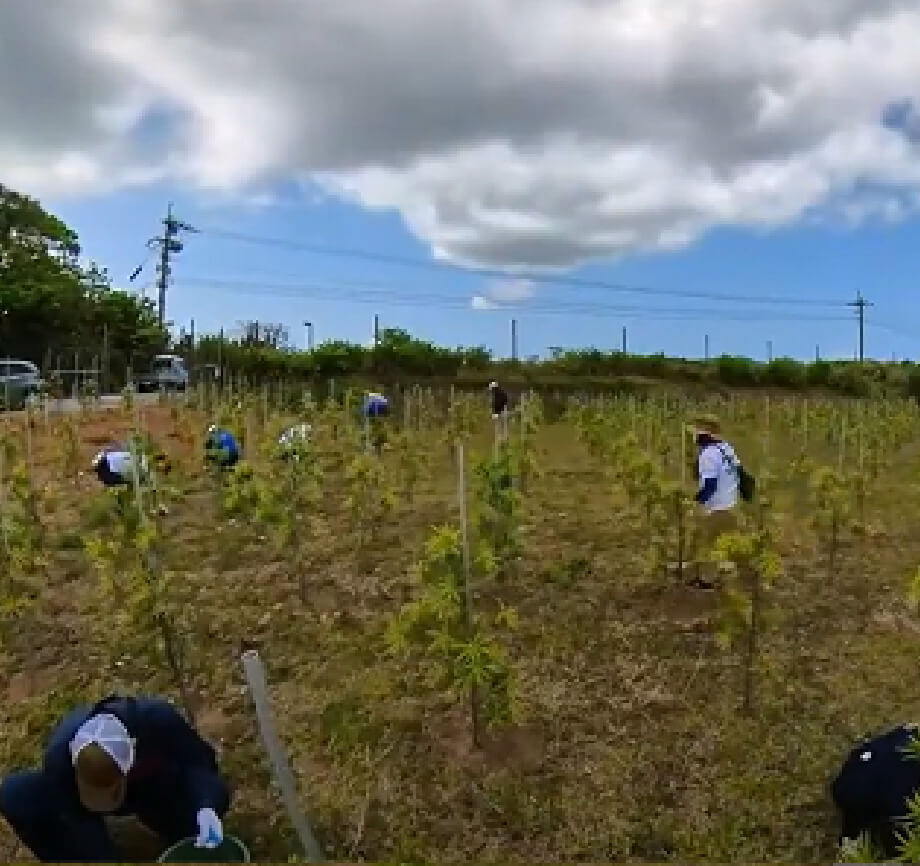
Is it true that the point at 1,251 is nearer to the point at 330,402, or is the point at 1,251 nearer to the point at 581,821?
the point at 330,402

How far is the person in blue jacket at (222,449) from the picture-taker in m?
8.05

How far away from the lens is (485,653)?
4.27 metres

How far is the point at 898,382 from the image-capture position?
32.5 m

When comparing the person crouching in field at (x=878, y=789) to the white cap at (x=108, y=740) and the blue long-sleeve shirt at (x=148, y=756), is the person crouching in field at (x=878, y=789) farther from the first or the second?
the white cap at (x=108, y=740)

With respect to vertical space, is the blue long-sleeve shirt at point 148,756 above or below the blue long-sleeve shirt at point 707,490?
below

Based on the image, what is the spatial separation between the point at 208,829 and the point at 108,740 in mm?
414

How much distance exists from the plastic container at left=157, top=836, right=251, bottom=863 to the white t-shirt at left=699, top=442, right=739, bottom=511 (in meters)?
3.97

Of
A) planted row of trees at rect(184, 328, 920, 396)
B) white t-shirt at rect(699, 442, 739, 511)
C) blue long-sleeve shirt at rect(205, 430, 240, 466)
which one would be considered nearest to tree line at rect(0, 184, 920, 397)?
planted row of trees at rect(184, 328, 920, 396)

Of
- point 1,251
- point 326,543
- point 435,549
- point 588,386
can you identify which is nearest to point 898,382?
point 588,386

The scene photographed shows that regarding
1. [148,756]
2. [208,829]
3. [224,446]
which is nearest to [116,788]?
[148,756]

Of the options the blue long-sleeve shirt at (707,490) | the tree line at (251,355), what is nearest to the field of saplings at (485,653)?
the blue long-sleeve shirt at (707,490)

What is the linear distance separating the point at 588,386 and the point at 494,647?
23.2 meters

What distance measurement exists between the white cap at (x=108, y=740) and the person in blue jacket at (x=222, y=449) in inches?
176

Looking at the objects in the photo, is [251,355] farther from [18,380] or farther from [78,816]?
[78,816]
